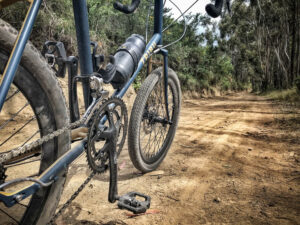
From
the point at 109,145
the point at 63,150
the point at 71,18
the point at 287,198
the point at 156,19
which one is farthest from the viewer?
the point at 71,18

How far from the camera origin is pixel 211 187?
1.75m

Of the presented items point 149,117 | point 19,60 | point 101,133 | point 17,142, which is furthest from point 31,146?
point 17,142

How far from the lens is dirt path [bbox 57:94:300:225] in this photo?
4.49 feet

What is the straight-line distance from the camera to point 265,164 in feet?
7.11

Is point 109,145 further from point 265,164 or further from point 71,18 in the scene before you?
point 71,18

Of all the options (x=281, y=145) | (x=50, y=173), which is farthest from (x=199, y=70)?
(x=50, y=173)

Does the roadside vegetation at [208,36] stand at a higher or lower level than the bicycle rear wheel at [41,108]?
higher

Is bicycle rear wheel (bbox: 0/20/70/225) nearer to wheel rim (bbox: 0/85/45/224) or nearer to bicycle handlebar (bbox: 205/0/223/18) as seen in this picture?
wheel rim (bbox: 0/85/45/224)

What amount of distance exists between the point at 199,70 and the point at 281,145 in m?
10.8

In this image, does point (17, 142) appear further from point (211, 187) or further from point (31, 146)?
point (211, 187)

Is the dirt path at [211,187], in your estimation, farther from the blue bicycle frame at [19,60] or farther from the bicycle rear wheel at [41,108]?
the blue bicycle frame at [19,60]

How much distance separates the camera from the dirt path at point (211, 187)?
4.49 ft

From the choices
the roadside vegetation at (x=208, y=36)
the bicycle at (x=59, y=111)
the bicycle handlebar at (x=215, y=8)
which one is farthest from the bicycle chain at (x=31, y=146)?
the roadside vegetation at (x=208, y=36)

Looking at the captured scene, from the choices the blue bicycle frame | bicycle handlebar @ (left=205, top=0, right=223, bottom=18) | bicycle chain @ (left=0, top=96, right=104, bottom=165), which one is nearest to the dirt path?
the blue bicycle frame
